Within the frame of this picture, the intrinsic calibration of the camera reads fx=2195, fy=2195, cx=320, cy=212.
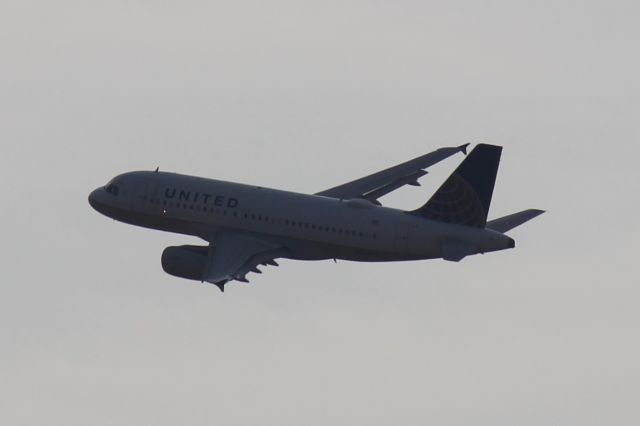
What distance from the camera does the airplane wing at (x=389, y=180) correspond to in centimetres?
15488

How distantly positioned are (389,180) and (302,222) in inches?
508

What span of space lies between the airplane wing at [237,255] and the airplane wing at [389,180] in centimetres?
1112

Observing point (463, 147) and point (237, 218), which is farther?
point (463, 147)

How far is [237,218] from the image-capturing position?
14662cm

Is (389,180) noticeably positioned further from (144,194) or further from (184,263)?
(184,263)

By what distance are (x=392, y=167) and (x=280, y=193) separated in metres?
13.2

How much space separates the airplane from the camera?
142 m

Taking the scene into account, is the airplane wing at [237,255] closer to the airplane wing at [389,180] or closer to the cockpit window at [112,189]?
the cockpit window at [112,189]

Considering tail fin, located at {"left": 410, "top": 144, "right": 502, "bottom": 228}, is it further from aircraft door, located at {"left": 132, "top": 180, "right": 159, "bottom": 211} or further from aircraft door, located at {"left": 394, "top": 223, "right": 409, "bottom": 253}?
aircraft door, located at {"left": 132, "top": 180, "right": 159, "bottom": 211}

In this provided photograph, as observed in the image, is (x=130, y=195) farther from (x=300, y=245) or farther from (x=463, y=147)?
(x=463, y=147)

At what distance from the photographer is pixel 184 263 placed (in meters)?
143

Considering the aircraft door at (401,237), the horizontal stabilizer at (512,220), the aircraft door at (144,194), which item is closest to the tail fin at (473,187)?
the aircraft door at (401,237)

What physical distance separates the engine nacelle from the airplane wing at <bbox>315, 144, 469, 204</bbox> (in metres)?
15.2

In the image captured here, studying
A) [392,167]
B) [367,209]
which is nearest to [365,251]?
[367,209]
